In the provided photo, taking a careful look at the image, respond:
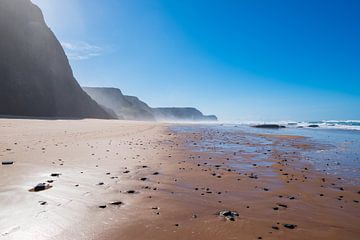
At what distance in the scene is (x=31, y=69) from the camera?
62.6 meters

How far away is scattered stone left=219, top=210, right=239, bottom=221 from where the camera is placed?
495 centimetres

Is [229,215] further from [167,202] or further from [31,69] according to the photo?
[31,69]

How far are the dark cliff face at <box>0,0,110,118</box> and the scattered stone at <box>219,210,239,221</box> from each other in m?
60.7

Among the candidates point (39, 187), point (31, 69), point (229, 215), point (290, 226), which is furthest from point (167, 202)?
point (31, 69)

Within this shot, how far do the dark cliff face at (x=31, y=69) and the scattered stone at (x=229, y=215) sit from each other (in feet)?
199

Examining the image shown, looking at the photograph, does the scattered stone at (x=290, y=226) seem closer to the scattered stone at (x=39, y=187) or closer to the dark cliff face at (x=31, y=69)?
the scattered stone at (x=39, y=187)

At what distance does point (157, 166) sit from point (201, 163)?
2.14 m

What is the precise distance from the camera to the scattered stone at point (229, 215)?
4.95 m

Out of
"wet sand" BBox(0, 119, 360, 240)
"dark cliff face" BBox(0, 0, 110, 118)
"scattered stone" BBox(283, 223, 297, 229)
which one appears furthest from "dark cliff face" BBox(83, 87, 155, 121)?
"scattered stone" BBox(283, 223, 297, 229)

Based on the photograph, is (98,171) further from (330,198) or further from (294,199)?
(330,198)

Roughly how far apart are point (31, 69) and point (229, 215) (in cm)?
7041

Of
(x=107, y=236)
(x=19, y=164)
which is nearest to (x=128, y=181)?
(x=107, y=236)

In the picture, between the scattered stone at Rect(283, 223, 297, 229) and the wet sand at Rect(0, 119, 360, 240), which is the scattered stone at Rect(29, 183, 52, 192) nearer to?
the wet sand at Rect(0, 119, 360, 240)

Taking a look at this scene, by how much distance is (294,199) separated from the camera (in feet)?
21.1
